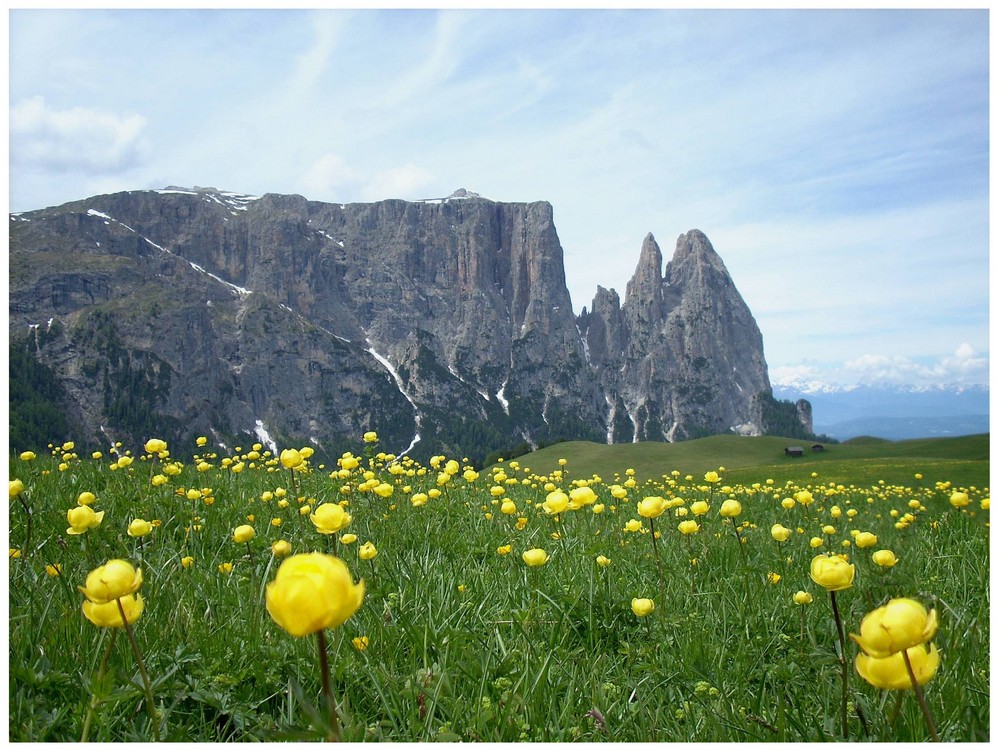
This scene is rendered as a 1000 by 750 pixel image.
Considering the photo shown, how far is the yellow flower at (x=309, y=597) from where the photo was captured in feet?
4.43

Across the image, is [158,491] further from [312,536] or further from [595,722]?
[595,722]

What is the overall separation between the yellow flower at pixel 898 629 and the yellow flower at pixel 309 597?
118 cm

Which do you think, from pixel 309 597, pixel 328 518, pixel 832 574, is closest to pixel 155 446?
pixel 328 518

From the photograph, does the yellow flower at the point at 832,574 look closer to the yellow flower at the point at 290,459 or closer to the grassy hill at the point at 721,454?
the yellow flower at the point at 290,459

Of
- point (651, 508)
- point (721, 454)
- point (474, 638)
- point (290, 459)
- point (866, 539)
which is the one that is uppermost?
point (290, 459)

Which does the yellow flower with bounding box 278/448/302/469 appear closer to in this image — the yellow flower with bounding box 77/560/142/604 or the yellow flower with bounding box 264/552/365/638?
the yellow flower with bounding box 77/560/142/604

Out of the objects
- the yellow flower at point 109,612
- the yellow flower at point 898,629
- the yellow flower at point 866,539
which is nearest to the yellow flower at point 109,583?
the yellow flower at point 109,612

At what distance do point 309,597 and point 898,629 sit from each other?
53.9 inches

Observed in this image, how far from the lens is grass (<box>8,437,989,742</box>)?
2.38 metres

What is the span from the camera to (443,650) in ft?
9.61

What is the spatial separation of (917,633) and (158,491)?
595cm

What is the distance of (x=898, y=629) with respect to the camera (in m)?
1.52

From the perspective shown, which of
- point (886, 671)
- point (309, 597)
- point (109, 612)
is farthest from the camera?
point (109, 612)

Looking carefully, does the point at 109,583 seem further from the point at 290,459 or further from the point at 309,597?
the point at 290,459
